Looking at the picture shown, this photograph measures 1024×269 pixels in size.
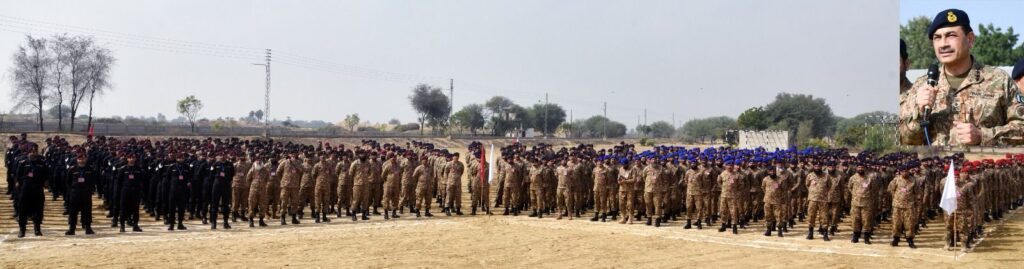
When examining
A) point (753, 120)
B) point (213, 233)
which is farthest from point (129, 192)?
point (753, 120)

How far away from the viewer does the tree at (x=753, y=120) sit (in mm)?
52344

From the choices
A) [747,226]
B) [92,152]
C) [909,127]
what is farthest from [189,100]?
[909,127]

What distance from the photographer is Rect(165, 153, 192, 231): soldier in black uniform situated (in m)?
14.6

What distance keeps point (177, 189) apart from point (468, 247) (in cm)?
564

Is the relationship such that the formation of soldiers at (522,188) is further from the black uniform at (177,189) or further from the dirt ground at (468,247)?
the dirt ground at (468,247)

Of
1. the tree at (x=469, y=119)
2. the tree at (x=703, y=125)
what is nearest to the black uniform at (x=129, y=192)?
the tree at (x=469, y=119)

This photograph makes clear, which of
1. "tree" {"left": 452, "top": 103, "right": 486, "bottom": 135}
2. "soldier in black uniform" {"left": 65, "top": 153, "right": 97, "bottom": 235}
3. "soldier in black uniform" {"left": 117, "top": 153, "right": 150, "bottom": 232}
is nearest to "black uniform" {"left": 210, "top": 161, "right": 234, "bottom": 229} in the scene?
→ "soldier in black uniform" {"left": 117, "top": 153, "right": 150, "bottom": 232}

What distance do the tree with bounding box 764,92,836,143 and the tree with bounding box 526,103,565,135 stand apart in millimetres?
36721

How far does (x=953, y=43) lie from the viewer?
10.5 m

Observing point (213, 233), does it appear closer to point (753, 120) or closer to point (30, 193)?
point (30, 193)

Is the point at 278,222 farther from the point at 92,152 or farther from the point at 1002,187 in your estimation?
the point at 1002,187

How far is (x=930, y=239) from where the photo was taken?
1495 cm

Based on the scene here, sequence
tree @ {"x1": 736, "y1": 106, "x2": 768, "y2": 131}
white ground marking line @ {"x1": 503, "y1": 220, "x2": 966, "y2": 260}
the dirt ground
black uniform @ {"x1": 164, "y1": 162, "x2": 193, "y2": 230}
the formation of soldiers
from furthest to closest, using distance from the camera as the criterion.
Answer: tree @ {"x1": 736, "y1": 106, "x2": 768, "y2": 131} → black uniform @ {"x1": 164, "y1": 162, "x2": 193, "y2": 230} → the formation of soldiers → white ground marking line @ {"x1": 503, "y1": 220, "x2": 966, "y2": 260} → the dirt ground

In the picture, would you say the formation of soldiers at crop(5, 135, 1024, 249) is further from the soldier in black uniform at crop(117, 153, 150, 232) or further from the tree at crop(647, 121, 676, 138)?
the tree at crop(647, 121, 676, 138)
